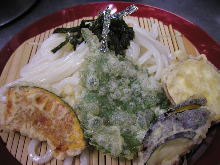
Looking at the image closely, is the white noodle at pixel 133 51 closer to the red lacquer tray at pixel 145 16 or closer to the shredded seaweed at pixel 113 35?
the shredded seaweed at pixel 113 35

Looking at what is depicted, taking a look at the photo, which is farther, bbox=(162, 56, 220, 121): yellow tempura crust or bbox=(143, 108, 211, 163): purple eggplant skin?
bbox=(162, 56, 220, 121): yellow tempura crust

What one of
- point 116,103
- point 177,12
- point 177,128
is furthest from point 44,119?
point 177,12

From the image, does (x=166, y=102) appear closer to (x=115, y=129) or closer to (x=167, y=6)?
(x=115, y=129)

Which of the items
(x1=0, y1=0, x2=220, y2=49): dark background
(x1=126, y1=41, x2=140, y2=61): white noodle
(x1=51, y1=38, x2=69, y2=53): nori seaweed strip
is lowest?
(x1=126, y1=41, x2=140, y2=61): white noodle

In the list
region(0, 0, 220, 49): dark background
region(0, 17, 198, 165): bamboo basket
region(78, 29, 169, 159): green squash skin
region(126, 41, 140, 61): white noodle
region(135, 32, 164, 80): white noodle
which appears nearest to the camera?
region(78, 29, 169, 159): green squash skin

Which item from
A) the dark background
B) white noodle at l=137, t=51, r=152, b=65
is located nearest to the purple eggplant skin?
white noodle at l=137, t=51, r=152, b=65

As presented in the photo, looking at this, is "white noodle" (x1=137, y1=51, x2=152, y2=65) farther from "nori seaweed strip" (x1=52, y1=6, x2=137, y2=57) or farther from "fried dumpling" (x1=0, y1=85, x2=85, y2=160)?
"fried dumpling" (x1=0, y1=85, x2=85, y2=160)

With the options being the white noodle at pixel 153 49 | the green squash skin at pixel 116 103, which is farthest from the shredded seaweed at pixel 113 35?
the green squash skin at pixel 116 103
